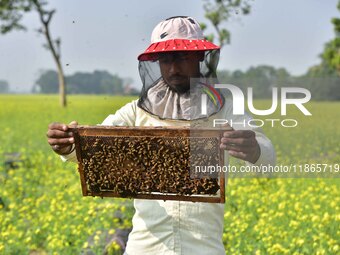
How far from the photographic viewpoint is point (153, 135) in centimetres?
274

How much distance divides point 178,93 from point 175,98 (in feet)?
0.09

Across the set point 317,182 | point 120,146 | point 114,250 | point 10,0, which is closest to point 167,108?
point 120,146

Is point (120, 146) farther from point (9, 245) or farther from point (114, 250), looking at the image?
point (9, 245)

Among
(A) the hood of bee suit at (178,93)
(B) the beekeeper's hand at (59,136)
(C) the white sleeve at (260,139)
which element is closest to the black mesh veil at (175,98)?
(A) the hood of bee suit at (178,93)

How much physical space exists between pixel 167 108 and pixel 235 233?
3.07 metres

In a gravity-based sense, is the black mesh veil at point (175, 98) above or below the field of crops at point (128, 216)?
above

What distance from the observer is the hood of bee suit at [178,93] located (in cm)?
282

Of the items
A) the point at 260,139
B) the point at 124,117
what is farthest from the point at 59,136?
the point at 260,139

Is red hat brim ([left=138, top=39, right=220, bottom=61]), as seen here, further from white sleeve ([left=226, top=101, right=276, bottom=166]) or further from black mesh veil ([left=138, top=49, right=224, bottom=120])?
white sleeve ([left=226, top=101, right=276, bottom=166])

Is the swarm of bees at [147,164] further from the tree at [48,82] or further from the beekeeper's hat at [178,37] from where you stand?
the tree at [48,82]

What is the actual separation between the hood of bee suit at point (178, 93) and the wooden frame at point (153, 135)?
20 centimetres

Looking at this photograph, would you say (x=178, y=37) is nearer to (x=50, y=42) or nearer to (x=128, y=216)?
(x=128, y=216)

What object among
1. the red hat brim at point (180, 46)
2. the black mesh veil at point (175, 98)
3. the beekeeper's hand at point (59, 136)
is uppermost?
the red hat brim at point (180, 46)

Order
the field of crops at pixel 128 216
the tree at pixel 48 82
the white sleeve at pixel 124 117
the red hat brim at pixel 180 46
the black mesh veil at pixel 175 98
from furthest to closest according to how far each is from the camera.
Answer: the tree at pixel 48 82 < the field of crops at pixel 128 216 < the white sleeve at pixel 124 117 < the black mesh veil at pixel 175 98 < the red hat brim at pixel 180 46
